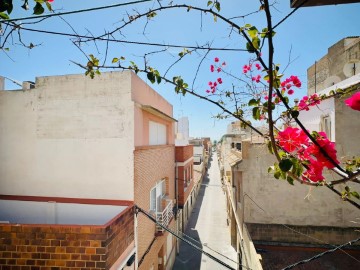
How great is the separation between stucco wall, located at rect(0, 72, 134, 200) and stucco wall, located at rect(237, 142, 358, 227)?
639 centimetres

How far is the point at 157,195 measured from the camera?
10805mm

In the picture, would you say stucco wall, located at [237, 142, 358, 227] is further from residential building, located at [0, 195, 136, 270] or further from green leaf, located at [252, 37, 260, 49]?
green leaf, located at [252, 37, 260, 49]

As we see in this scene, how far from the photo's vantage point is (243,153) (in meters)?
11.2

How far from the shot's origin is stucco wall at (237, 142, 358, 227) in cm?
1017

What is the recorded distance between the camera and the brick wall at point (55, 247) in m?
4.75

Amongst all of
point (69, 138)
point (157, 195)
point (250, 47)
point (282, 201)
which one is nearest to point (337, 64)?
point (282, 201)

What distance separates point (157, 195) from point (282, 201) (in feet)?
20.0

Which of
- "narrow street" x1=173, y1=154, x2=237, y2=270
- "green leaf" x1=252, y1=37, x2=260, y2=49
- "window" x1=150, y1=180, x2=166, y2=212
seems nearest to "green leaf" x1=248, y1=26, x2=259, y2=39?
"green leaf" x1=252, y1=37, x2=260, y2=49

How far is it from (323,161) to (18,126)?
31.7ft

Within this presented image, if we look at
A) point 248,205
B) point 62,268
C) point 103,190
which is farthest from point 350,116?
point 62,268

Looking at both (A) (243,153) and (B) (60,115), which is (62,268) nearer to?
(B) (60,115)

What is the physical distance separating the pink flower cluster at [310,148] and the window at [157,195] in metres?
7.76

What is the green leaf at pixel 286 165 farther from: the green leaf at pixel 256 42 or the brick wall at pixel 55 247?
the brick wall at pixel 55 247

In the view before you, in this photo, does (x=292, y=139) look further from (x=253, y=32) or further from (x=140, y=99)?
(x=140, y=99)
